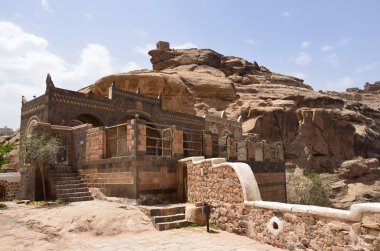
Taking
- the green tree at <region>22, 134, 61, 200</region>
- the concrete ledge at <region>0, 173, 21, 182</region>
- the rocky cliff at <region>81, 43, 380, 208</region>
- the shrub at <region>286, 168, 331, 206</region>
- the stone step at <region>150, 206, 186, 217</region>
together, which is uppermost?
the rocky cliff at <region>81, 43, 380, 208</region>

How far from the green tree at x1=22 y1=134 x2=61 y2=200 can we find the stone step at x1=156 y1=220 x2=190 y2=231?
6899 mm

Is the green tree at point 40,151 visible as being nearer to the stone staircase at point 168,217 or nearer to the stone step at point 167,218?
the stone staircase at point 168,217

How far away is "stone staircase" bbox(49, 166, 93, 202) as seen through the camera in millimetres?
13930

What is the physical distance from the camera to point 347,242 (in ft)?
21.0

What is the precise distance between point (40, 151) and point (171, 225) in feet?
24.2

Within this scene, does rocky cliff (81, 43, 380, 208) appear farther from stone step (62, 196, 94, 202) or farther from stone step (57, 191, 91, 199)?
stone step (62, 196, 94, 202)

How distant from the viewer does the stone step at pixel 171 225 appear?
1016cm

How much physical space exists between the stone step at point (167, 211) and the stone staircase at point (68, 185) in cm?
440

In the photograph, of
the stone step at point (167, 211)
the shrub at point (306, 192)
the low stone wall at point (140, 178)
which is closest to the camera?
the stone step at point (167, 211)

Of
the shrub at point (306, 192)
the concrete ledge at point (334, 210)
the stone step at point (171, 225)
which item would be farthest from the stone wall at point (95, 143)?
the shrub at point (306, 192)

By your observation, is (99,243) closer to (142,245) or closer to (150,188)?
(142,245)

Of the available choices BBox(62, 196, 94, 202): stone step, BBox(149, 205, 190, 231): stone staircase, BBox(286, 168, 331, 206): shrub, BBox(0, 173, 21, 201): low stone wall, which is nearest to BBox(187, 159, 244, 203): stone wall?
BBox(149, 205, 190, 231): stone staircase

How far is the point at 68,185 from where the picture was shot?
48.0 feet

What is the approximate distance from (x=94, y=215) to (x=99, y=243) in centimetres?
175
